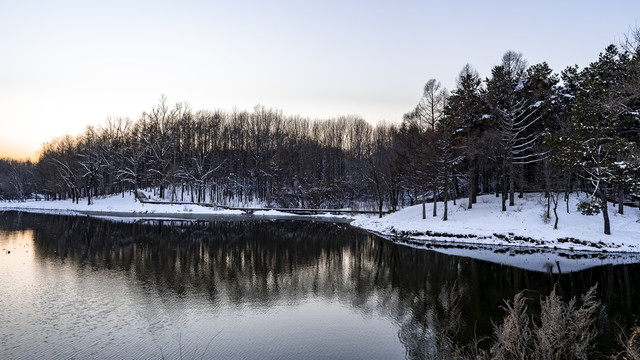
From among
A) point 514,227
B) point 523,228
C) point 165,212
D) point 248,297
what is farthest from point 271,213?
point 248,297

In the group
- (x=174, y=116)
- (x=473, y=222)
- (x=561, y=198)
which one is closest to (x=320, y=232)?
(x=473, y=222)

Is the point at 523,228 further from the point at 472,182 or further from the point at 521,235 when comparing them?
the point at 472,182

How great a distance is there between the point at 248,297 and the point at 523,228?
27556 mm

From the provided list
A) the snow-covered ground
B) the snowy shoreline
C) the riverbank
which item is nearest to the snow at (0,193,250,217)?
the riverbank

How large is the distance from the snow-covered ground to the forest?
1.66m

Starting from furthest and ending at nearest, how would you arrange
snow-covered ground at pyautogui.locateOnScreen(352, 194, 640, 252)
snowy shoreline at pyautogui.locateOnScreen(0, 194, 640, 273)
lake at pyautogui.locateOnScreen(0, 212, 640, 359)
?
snow-covered ground at pyautogui.locateOnScreen(352, 194, 640, 252)
snowy shoreline at pyautogui.locateOnScreen(0, 194, 640, 273)
lake at pyautogui.locateOnScreen(0, 212, 640, 359)

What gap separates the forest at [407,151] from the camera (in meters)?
30.2

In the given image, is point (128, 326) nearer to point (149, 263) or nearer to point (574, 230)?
point (149, 263)

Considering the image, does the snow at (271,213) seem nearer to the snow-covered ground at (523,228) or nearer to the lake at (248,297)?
the snow-covered ground at (523,228)

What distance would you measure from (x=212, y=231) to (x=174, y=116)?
44422 mm

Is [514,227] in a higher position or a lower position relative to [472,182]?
lower

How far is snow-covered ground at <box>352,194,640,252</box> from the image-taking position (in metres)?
29.9

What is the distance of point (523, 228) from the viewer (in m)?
33.4

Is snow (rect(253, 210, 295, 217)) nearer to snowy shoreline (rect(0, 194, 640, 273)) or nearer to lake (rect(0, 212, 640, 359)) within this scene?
snowy shoreline (rect(0, 194, 640, 273))
